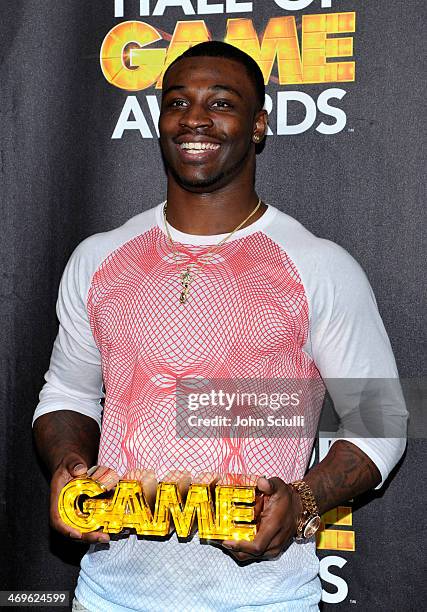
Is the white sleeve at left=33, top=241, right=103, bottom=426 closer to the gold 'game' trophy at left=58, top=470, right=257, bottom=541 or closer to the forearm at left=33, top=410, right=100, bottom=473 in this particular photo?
the forearm at left=33, top=410, right=100, bottom=473

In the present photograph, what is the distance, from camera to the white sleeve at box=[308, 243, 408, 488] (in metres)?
1.75

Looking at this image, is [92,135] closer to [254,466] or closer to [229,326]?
[229,326]

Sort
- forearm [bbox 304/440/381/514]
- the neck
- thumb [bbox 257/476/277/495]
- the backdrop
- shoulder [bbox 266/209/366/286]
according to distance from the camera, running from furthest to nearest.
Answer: the backdrop, the neck, shoulder [bbox 266/209/366/286], forearm [bbox 304/440/381/514], thumb [bbox 257/476/277/495]

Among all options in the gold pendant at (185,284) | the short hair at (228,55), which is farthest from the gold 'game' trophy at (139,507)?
the short hair at (228,55)

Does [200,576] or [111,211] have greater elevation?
[111,211]

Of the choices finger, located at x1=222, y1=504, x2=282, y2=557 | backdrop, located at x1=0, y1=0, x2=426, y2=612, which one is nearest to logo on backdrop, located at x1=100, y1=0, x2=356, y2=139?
backdrop, located at x1=0, y1=0, x2=426, y2=612

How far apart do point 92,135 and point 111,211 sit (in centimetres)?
21

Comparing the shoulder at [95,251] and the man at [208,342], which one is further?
the shoulder at [95,251]

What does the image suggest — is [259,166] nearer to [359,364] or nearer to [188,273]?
[188,273]

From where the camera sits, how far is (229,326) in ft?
5.80

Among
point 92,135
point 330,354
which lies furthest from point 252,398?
point 92,135

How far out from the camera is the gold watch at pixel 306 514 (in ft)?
5.15

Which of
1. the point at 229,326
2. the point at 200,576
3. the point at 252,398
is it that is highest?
the point at 229,326

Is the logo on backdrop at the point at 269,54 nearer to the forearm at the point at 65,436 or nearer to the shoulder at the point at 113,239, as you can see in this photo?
the shoulder at the point at 113,239
